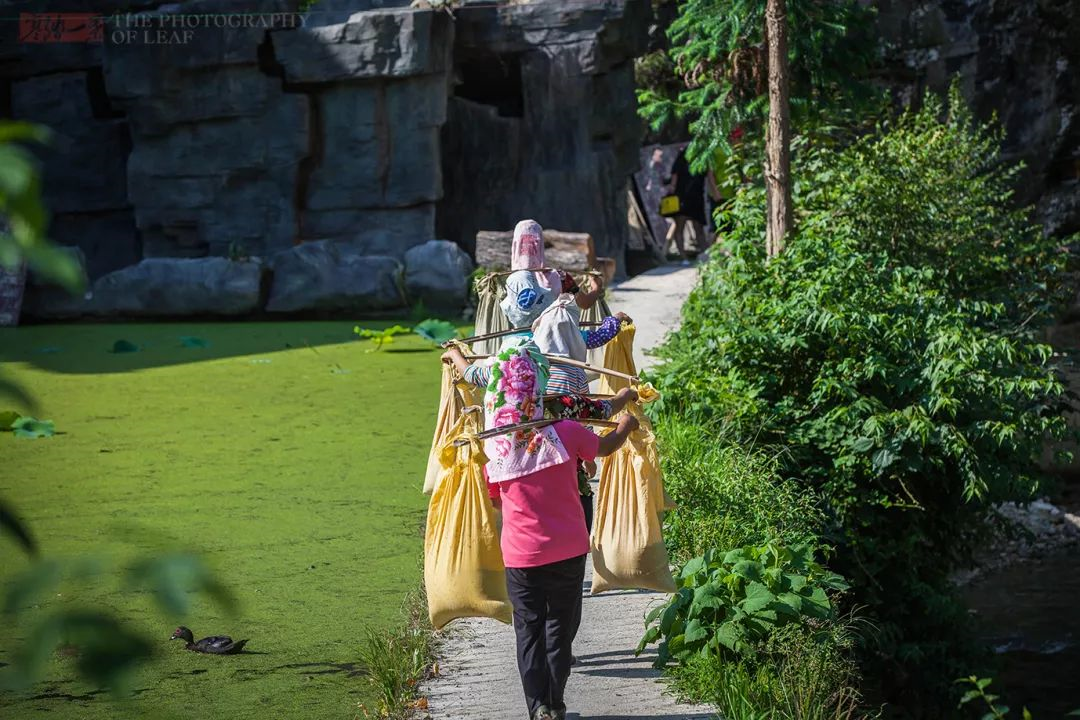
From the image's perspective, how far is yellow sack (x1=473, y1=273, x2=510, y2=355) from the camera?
5971mm

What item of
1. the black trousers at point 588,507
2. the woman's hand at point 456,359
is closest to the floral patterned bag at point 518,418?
the woman's hand at point 456,359

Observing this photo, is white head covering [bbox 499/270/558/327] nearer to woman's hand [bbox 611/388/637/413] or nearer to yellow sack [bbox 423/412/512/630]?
woman's hand [bbox 611/388/637/413]

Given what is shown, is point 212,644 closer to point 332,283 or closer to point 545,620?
point 545,620

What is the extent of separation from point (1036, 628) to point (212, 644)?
8.64m

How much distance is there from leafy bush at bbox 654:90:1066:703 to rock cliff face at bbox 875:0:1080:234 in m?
7.73

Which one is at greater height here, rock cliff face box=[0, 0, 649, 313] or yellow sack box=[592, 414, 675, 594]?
rock cliff face box=[0, 0, 649, 313]

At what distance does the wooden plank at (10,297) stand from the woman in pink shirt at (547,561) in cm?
1352

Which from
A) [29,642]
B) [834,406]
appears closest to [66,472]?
[834,406]

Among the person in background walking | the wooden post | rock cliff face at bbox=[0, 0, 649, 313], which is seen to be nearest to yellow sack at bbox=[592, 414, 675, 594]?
the wooden post

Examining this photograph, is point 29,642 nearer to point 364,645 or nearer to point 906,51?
point 364,645

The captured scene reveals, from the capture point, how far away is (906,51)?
15.6 m

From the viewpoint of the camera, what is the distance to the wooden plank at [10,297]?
52.5ft

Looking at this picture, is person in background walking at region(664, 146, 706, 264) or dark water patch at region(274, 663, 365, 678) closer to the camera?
dark water patch at region(274, 663, 365, 678)

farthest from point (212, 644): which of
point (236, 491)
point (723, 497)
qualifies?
point (236, 491)
